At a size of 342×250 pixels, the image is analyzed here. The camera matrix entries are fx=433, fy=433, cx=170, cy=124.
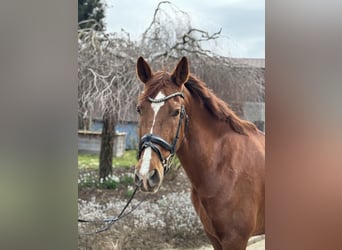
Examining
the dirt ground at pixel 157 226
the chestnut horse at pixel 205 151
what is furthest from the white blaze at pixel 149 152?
the dirt ground at pixel 157 226

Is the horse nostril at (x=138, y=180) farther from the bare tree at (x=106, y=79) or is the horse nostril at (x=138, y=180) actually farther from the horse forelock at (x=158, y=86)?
the horse forelock at (x=158, y=86)

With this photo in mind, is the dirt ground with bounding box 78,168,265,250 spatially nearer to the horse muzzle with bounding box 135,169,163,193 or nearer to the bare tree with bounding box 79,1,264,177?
the horse muzzle with bounding box 135,169,163,193

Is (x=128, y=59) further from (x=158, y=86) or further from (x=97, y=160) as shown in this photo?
(x=97, y=160)

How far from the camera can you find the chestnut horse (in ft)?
5.81

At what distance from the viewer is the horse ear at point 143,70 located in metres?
1.78

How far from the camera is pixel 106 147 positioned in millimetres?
1810

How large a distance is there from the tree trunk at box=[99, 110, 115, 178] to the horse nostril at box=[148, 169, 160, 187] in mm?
168

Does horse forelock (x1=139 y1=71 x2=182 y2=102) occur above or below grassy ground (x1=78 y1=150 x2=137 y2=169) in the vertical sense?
above

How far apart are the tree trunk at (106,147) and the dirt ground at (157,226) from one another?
0.05 m

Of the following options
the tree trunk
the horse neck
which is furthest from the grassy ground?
the horse neck
